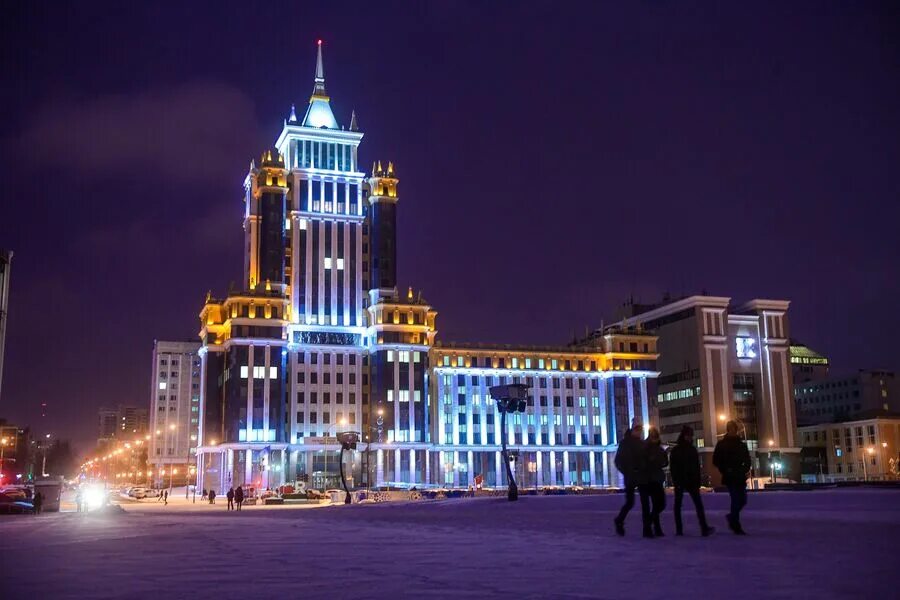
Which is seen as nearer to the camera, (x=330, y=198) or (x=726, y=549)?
(x=726, y=549)

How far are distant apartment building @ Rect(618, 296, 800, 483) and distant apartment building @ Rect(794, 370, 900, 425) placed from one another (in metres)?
25.2

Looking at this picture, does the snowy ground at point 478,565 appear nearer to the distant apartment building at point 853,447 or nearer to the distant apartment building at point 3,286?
the distant apartment building at point 3,286

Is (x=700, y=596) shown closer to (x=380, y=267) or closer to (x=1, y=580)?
(x=1, y=580)

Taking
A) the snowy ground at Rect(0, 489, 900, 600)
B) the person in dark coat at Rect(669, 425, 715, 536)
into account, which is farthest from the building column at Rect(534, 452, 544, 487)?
the person in dark coat at Rect(669, 425, 715, 536)

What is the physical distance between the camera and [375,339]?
122m

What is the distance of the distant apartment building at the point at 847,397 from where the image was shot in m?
172

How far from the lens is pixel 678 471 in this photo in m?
19.1

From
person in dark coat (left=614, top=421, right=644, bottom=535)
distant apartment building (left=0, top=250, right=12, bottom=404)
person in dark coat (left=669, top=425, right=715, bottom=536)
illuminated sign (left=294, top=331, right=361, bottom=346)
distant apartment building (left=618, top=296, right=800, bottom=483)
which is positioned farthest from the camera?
distant apartment building (left=618, top=296, right=800, bottom=483)

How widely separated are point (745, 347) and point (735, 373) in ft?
16.0

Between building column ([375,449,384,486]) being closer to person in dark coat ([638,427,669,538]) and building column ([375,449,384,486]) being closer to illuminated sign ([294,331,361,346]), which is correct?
illuminated sign ([294,331,361,346])

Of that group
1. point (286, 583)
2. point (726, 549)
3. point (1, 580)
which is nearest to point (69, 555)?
point (1, 580)

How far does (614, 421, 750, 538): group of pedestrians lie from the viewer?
18.1 metres

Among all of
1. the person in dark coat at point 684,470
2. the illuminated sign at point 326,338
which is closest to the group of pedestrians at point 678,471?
the person in dark coat at point 684,470

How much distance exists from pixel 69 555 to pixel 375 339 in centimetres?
10487
